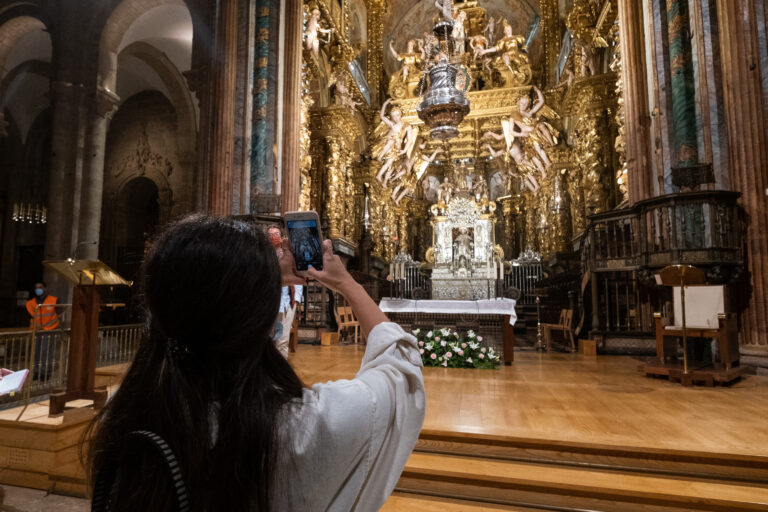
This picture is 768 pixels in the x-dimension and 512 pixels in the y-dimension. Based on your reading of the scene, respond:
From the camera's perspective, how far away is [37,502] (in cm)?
295

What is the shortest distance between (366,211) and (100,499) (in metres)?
16.4

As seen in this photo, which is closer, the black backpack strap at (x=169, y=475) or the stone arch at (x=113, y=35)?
the black backpack strap at (x=169, y=475)

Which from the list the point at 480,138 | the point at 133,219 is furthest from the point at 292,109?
the point at 480,138

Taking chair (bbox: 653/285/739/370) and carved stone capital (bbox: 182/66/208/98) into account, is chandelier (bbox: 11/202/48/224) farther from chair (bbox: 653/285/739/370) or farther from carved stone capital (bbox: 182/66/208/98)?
chair (bbox: 653/285/739/370)

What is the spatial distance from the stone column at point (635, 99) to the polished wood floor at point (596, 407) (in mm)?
3754

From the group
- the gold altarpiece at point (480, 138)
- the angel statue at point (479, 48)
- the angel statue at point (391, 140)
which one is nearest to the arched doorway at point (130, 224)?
the gold altarpiece at point (480, 138)

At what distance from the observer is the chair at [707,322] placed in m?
5.16

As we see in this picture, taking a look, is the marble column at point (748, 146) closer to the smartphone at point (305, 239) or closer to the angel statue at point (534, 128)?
the smartphone at point (305, 239)

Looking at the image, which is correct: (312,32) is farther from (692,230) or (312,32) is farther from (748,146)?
(692,230)

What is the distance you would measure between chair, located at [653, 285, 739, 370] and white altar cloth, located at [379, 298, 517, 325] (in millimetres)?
1973

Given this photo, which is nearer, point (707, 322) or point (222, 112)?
Result: point (707, 322)

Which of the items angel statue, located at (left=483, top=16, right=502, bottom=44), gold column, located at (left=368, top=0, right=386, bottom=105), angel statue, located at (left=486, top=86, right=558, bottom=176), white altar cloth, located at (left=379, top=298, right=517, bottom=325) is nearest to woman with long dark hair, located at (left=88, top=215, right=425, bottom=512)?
white altar cloth, located at (left=379, top=298, right=517, bottom=325)

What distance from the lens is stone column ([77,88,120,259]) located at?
9.29 metres

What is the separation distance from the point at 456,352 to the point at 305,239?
5.78 meters
